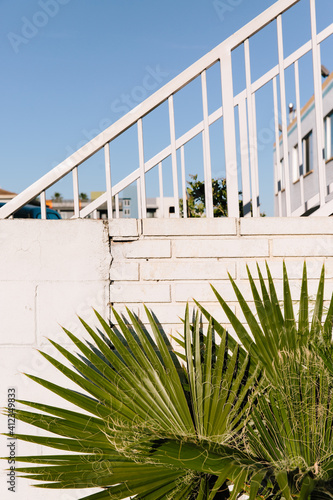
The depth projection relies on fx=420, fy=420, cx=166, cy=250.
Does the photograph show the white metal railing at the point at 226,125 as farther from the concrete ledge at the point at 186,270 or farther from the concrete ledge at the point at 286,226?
the concrete ledge at the point at 186,270

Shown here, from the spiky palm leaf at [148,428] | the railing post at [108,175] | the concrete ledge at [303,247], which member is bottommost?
the spiky palm leaf at [148,428]

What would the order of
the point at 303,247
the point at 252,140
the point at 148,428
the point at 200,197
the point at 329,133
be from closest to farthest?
Answer: the point at 148,428 → the point at 303,247 → the point at 252,140 → the point at 200,197 → the point at 329,133

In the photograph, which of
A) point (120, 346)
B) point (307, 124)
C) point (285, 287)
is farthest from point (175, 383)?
point (307, 124)

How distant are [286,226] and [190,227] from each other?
0.49 meters

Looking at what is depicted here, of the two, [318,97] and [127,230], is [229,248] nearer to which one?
[127,230]

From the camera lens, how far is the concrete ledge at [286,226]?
214 centimetres

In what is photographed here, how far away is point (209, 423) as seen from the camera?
1559mm

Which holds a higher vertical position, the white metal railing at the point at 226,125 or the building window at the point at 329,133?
the building window at the point at 329,133

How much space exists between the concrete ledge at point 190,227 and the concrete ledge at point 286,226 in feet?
0.24

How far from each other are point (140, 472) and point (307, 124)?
7.75 metres

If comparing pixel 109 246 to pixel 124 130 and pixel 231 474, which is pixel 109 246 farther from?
pixel 231 474

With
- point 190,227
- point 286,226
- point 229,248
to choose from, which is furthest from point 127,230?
point 286,226

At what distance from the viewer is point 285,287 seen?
1.77 meters

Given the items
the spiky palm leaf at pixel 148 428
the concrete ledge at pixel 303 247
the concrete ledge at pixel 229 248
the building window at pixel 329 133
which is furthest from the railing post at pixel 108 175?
the building window at pixel 329 133
